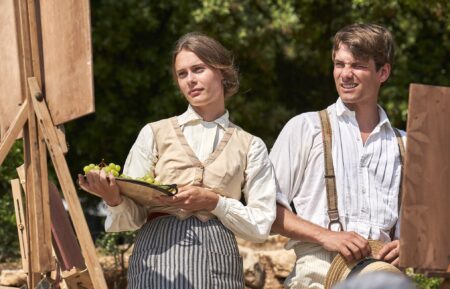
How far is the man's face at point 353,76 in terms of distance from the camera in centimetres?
432

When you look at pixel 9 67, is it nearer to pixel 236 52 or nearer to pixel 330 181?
pixel 330 181

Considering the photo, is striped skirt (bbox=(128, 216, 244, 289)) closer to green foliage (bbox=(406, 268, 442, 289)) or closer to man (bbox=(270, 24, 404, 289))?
man (bbox=(270, 24, 404, 289))

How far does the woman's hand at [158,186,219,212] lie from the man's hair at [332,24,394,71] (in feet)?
2.51

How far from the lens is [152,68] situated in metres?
11.0

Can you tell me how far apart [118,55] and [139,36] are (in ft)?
0.90

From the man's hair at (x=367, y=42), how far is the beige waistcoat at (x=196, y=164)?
1.73 feet

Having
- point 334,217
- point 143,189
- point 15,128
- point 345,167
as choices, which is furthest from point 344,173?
point 15,128

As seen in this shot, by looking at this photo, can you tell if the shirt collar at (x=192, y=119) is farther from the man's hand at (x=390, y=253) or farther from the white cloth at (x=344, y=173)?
the man's hand at (x=390, y=253)

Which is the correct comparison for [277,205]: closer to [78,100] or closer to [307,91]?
[78,100]

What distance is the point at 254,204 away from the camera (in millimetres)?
4184

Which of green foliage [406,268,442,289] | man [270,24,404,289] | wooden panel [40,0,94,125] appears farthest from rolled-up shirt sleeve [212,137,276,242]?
green foliage [406,268,442,289]

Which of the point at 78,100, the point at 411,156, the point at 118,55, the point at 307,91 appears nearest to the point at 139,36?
the point at 118,55

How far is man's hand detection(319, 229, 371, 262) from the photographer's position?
162 inches

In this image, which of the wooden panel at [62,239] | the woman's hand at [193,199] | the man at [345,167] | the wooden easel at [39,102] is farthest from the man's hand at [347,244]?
the wooden panel at [62,239]
